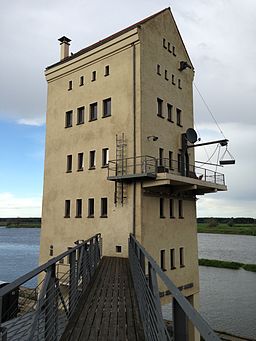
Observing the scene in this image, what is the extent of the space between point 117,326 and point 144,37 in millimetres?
14663

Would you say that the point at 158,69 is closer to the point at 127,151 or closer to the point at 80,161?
the point at 127,151

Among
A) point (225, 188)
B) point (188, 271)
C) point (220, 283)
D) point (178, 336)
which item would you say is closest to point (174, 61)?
point (225, 188)

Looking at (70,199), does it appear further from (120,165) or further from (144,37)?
(144,37)

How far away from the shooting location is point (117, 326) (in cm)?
517

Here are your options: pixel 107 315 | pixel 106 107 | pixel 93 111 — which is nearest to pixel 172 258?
pixel 106 107

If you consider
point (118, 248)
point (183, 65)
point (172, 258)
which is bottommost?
point (172, 258)

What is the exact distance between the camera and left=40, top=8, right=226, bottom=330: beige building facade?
51.1 feet

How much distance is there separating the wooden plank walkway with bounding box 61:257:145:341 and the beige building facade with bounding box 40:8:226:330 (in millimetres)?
6902

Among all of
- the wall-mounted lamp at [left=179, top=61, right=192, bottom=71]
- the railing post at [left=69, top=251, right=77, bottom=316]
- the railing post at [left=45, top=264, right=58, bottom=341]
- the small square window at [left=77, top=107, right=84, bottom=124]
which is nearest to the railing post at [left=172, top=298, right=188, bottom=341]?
the railing post at [left=45, top=264, right=58, bottom=341]

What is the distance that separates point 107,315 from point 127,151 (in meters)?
10.8

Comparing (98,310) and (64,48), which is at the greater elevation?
(64,48)

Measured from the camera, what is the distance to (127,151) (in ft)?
52.3

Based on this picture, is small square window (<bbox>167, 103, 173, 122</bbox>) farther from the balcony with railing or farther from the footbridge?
the footbridge

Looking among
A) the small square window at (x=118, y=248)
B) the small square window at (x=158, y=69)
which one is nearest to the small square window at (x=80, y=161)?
the small square window at (x=118, y=248)
